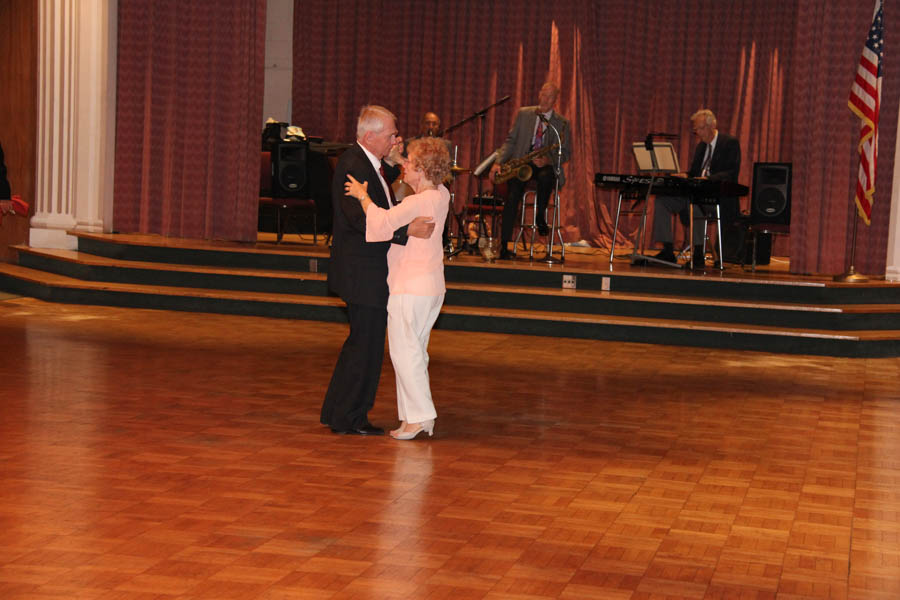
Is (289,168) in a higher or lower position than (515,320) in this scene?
higher

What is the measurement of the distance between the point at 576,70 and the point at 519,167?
4105mm

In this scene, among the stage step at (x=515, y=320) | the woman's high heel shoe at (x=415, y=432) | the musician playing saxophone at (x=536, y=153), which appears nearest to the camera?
the woman's high heel shoe at (x=415, y=432)

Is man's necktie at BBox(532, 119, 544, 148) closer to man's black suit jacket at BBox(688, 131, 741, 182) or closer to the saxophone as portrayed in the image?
the saxophone

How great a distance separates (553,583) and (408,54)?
1135 centimetres

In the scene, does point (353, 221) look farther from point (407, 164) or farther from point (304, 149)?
point (304, 149)

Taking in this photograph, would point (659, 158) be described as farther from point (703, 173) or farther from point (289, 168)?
point (289, 168)

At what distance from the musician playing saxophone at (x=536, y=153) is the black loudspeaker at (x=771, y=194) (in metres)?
1.83

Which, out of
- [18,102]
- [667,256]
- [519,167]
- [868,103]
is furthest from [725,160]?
[18,102]

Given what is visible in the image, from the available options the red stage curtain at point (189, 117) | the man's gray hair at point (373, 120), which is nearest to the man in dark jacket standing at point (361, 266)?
the man's gray hair at point (373, 120)

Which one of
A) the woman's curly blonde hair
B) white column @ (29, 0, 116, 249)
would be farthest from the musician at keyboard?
white column @ (29, 0, 116, 249)

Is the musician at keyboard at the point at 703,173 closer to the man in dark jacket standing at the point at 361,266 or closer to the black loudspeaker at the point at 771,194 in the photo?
the black loudspeaker at the point at 771,194

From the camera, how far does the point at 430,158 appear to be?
461 centimetres

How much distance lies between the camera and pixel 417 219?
456cm

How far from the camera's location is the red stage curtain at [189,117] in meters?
10.5
